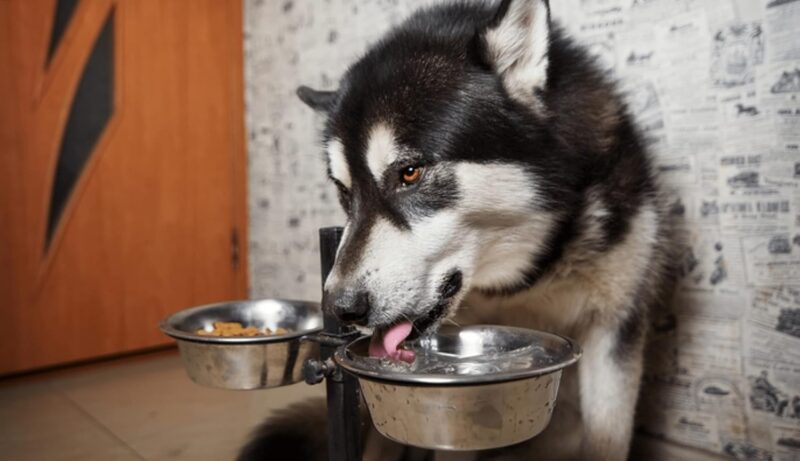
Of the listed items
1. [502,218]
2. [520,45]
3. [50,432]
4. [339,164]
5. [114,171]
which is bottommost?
[50,432]

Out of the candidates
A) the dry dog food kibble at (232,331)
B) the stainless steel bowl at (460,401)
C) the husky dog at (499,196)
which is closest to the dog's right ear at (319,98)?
the husky dog at (499,196)

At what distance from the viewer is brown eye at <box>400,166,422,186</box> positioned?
3.88ft

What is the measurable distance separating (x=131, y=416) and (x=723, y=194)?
6.08 ft

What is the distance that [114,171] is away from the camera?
8.98 feet

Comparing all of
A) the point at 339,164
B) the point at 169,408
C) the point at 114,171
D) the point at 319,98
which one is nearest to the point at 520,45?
the point at 339,164

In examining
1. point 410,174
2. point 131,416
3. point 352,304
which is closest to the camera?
point 352,304

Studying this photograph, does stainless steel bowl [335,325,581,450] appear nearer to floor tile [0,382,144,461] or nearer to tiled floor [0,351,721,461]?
tiled floor [0,351,721,461]

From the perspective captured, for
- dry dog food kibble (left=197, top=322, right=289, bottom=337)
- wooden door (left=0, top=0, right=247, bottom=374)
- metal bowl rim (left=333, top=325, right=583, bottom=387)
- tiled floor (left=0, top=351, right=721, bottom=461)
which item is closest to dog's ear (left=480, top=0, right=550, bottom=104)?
metal bowl rim (left=333, top=325, right=583, bottom=387)

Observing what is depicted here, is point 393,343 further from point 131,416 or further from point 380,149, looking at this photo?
point 131,416

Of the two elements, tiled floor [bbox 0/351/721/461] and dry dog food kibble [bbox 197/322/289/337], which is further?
tiled floor [bbox 0/351/721/461]

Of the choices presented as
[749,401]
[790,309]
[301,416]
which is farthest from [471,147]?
[749,401]

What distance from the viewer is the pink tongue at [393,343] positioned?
1.10 m

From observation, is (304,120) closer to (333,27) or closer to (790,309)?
(333,27)

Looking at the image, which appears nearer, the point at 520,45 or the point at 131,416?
the point at 520,45
